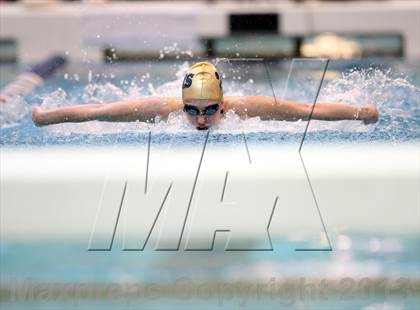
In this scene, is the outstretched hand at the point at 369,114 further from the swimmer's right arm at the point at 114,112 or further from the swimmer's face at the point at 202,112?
the swimmer's right arm at the point at 114,112

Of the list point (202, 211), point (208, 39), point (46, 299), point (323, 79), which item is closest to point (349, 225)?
point (202, 211)

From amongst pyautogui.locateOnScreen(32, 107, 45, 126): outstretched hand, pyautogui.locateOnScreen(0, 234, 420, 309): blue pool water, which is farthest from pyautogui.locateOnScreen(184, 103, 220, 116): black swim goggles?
pyautogui.locateOnScreen(32, 107, 45, 126): outstretched hand

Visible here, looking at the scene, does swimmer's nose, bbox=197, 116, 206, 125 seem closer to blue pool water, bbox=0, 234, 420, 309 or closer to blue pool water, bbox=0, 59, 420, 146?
blue pool water, bbox=0, 59, 420, 146

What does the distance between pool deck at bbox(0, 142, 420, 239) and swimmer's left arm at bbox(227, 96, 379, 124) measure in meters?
0.31

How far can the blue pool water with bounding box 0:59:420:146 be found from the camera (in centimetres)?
347

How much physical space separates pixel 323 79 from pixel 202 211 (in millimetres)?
1451

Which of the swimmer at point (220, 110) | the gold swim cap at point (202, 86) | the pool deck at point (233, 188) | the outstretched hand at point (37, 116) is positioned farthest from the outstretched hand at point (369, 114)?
the outstretched hand at point (37, 116)

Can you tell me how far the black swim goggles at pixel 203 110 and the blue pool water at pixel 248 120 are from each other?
84 mm

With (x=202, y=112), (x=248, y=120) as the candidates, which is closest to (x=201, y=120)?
(x=202, y=112)

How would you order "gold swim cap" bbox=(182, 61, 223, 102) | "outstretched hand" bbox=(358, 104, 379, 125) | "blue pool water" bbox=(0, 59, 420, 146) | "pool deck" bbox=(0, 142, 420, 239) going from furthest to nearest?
"outstretched hand" bbox=(358, 104, 379, 125)
"blue pool water" bbox=(0, 59, 420, 146)
"gold swim cap" bbox=(182, 61, 223, 102)
"pool deck" bbox=(0, 142, 420, 239)

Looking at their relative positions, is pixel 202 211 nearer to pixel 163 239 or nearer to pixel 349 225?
pixel 163 239

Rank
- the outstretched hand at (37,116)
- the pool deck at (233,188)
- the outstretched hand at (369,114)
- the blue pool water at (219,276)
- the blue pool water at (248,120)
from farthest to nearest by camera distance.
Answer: the outstretched hand at (37,116) → the outstretched hand at (369,114) → the blue pool water at (248,120) → the pool deck at (233,188) → the blue pool water at (219,276)

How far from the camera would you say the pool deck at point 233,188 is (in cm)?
311

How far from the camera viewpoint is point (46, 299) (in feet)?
8.93
